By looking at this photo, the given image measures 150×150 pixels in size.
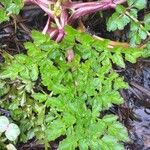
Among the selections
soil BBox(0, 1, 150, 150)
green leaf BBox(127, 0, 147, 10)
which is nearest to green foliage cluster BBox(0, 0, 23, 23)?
soil BBox(0, 1, 150, 150)

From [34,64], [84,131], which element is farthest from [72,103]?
[34,64]

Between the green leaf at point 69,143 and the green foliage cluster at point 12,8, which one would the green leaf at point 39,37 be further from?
the green leaf at point 69,143

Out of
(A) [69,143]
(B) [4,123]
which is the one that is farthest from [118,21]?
(B) [4,123]

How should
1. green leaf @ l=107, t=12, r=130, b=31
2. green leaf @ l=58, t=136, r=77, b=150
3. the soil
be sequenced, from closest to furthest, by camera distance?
green leaf @ l=58, t=136, r=77, b=150, green leaf @ l=107, t=12, r=130, b=31, the soil

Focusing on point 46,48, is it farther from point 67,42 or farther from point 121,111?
point 121,111

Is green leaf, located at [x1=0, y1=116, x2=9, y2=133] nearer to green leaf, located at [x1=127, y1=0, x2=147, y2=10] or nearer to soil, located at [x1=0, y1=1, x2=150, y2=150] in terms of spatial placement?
soil, located at [x1=0, y1=1, x2=150, y2=150]

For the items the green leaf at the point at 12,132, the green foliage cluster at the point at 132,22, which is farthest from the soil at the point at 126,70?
the green leaf at the point at 12,132
